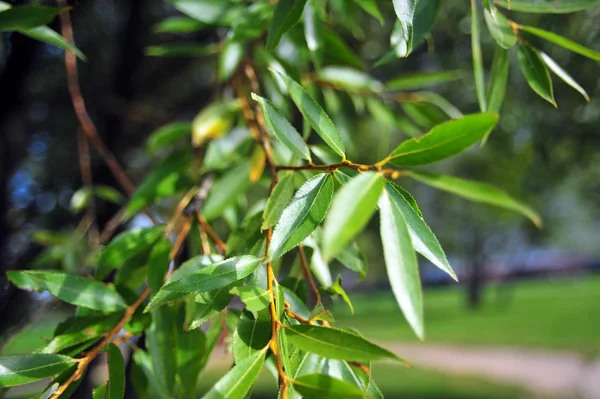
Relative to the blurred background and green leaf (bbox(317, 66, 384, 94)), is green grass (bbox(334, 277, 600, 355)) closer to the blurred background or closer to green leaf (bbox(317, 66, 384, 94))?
the blurred background

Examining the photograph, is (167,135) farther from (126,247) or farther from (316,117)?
(316,117)

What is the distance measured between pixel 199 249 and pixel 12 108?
1.11 m

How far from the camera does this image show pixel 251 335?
16.9 inches

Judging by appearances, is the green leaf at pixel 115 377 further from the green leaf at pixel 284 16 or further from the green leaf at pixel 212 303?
the green leaf at pixel 284 16

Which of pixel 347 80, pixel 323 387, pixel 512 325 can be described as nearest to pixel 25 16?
pixel 323 387

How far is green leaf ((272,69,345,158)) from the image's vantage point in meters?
0.43

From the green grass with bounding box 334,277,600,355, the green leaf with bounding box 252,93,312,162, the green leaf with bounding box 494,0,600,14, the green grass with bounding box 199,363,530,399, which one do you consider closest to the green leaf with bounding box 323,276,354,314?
the green leaf with bounding box 252,93,312,162

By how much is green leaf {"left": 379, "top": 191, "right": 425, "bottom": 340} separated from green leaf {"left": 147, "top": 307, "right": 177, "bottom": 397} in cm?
31

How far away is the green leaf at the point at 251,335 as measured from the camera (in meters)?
0.42

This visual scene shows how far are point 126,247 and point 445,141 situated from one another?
1.41ft

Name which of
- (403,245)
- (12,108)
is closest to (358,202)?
(403,245)

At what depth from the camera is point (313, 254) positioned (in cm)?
59

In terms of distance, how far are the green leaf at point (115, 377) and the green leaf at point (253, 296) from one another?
13 cm

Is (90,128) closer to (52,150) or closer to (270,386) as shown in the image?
(52,150)
